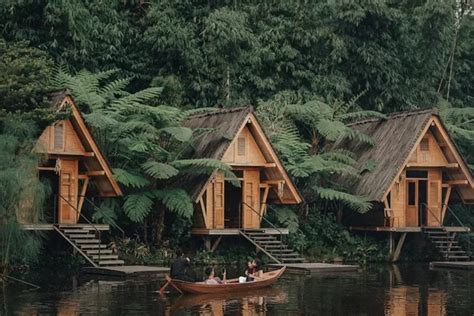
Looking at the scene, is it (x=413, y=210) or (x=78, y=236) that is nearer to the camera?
(x=78, y=236)

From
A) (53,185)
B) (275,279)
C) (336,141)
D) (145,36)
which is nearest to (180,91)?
A: (145,36)

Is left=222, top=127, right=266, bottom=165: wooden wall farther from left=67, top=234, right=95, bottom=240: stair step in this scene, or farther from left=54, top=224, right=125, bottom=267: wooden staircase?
left=67, top=234, right=95, bottom=240: stair step

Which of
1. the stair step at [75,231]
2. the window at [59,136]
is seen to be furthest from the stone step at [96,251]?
the window at [59,136]

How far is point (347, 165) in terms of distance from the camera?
3953 centimetres

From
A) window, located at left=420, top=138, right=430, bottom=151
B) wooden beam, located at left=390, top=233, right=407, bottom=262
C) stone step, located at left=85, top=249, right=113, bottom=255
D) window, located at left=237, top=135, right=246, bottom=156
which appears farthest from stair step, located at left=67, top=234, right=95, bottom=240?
window, located at left=420, top=138, right=430, bottom=151

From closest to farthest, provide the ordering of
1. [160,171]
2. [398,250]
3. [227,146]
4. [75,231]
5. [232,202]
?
[75,231]
[160,171]
[227,146]
[398,250]
[232,202]

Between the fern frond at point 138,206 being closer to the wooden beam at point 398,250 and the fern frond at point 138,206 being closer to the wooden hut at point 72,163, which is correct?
the wooden hut at point 72,163

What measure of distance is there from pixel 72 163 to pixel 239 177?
6.43 metres

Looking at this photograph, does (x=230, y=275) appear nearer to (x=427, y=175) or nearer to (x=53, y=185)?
(x=53, y=185)

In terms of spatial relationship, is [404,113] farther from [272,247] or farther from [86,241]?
[86,241]

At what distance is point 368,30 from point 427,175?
32.3ft

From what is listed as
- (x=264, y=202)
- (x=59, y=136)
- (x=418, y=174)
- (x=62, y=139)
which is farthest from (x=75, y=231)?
(x=418, y=174)

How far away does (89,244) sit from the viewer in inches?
1304

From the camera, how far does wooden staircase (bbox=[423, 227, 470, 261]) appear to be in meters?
38.7
